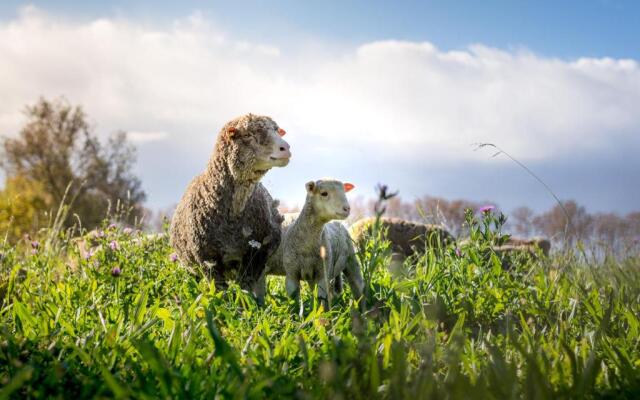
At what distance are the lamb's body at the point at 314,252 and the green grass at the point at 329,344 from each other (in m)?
0.29

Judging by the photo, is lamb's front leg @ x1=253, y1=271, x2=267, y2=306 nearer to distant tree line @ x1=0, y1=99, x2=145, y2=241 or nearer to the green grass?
the green grass

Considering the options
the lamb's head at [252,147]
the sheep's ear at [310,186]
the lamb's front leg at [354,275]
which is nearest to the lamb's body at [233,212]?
the lamb's head at [252,147]

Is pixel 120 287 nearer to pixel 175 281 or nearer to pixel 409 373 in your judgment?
pixel 175 281

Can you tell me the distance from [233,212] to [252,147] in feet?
2.13

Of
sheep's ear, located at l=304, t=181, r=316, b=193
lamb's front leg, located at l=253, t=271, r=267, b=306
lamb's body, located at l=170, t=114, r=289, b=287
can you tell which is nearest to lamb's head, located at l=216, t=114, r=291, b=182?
lamb's body, located at l=170, t=114, r=289, b=287

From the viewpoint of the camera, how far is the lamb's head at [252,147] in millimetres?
5031

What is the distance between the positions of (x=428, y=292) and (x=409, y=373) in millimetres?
2156

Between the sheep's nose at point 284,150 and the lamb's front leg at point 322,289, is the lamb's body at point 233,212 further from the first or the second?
the lamb's front leg at point 322,289

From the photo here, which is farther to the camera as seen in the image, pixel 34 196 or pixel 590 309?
pixel 34 196

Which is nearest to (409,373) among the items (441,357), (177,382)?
(441,357)

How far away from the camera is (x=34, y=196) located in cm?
2425

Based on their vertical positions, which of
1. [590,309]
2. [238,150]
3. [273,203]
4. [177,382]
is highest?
[238,150]

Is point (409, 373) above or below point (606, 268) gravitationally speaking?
below

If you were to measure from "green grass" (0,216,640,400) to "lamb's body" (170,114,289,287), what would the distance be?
0.29 m
